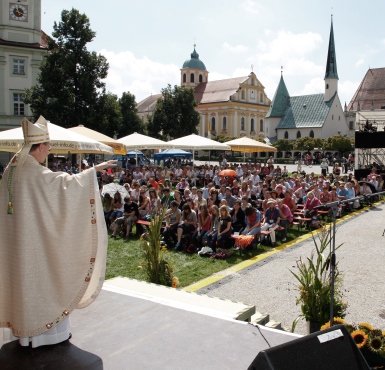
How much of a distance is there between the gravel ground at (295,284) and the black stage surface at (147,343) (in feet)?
5.89

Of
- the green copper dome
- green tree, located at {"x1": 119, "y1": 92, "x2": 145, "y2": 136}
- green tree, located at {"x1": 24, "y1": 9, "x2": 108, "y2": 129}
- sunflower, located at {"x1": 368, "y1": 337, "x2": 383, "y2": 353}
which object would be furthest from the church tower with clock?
the green copper dome

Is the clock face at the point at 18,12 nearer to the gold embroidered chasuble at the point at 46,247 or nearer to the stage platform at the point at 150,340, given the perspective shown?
the stage platform at the point at 150,340

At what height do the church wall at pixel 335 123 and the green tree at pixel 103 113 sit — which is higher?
the church wall at pixel 335 123

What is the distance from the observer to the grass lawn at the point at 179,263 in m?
8.28

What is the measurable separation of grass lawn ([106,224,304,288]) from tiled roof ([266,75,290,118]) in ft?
272

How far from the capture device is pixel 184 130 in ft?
175

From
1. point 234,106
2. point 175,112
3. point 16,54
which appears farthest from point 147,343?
point 234,106

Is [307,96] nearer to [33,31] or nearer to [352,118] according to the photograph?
[352,118]

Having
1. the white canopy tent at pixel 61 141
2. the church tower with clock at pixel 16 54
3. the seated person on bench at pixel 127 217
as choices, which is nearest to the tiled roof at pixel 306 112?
the church tower with clock at pixel 16 54

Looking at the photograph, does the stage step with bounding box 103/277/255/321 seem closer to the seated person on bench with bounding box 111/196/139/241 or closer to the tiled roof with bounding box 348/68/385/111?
the seated person on bench with bounding box 111/196/139/241

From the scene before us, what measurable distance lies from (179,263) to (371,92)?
276 feet

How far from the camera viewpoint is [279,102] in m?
91.9

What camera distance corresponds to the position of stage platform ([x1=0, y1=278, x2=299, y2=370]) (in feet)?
11.4

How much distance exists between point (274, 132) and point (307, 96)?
991 cm
